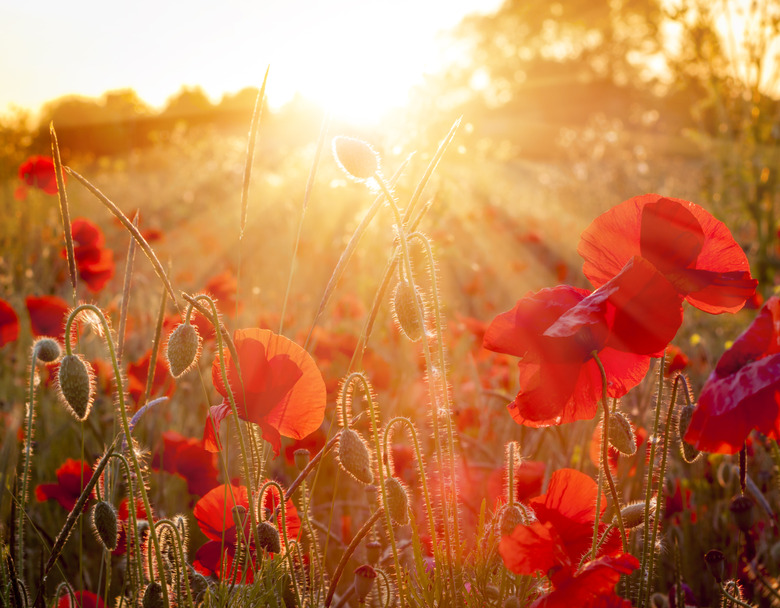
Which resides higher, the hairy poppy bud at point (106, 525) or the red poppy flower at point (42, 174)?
the red poppy flower at point (42, 174)

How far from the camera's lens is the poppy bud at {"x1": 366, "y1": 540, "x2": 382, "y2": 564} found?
1139mm

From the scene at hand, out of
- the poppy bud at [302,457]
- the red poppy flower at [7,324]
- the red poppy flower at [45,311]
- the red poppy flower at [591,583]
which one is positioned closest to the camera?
the red poppy flower at [591,583]

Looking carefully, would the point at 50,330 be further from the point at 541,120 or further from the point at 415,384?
the point at 541,120

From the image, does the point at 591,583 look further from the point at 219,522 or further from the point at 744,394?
the point at 219,522

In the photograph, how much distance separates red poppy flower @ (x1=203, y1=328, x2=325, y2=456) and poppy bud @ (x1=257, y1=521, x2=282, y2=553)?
11cm

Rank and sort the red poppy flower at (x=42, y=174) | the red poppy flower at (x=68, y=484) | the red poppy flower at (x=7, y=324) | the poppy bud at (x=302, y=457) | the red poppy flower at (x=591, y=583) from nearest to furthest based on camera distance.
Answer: the red poppy flower at (x=591, y=583), the poppy bud at (x=302, y=457), the red poppy flower at (x=68, y=484), the red poppy flower at (x=7, y=324), the red poppy flower at (x=42, y=174)

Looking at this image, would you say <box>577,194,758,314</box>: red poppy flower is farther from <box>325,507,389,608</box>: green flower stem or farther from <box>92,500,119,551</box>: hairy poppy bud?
<box>92,500,119,551</box>: hairy poppy bud

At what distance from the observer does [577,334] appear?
2.59ft

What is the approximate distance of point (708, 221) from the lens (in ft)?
3.00

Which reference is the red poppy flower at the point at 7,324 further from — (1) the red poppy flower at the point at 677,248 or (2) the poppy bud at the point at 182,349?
(1) the red poppy flower at the point at 677,248

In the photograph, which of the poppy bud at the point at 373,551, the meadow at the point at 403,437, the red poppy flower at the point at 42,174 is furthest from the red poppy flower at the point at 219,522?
the red poppy flower at the point at 42,174

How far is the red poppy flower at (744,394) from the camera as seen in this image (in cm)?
74

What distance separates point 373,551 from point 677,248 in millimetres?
686

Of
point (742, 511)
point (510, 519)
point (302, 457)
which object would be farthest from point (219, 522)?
point (742, 511)
